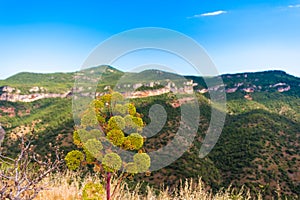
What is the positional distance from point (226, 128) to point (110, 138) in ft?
172

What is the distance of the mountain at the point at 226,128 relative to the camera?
78.5ft

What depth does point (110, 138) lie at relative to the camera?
329cm

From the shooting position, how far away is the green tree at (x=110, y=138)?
10.8 ft

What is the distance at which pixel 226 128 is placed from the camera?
5362cm

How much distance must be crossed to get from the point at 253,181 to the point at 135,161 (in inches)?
1493

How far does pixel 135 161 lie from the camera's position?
3385 mm

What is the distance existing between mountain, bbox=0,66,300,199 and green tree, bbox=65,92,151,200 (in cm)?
38

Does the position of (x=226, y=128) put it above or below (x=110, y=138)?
below

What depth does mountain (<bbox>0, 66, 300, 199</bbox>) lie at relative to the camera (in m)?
23.9

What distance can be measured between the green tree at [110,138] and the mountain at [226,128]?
0.38 m

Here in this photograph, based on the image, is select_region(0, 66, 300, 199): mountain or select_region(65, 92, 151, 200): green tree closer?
select_region(65, 92, 151, 200): green tree

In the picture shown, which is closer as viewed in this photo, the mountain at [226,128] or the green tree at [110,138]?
the green tree at [110,138]

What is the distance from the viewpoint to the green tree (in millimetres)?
3282

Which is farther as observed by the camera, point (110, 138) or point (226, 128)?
point (226, 128)
